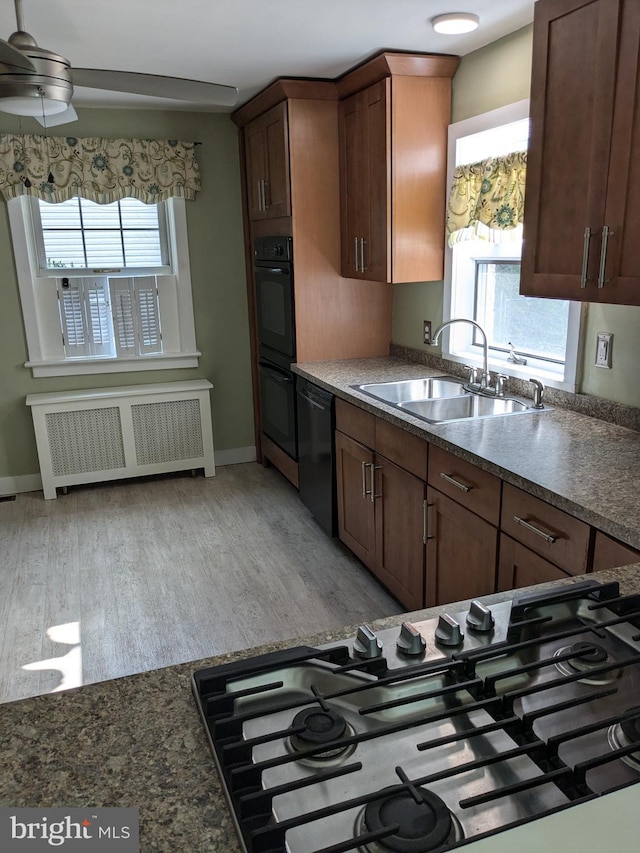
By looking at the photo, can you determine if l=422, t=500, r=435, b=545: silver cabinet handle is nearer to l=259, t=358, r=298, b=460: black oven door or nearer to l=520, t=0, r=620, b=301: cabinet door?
l=520, t=0, r=620, b=301: cabinet door

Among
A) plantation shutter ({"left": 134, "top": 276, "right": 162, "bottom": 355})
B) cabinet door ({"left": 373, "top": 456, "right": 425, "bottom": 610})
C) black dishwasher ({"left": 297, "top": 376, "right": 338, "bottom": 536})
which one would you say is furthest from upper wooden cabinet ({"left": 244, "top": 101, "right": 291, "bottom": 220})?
cabinet door ({"left": 373, "top": 456, "right": 425, "bottom": 610})

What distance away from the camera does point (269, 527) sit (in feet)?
12.6

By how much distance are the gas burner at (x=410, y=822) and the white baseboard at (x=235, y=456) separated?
430 centimetres

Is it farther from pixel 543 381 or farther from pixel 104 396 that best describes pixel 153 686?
pixel 104 396

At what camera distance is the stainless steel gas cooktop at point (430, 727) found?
68cm

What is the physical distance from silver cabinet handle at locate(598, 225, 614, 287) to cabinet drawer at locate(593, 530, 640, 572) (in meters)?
0.74

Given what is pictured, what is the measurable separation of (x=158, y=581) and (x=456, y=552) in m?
1.60

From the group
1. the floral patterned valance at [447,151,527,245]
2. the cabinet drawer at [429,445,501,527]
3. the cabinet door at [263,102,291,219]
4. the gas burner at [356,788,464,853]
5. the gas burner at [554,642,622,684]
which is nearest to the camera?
the gas burner at [356,788,464,853]

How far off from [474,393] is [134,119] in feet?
9.50

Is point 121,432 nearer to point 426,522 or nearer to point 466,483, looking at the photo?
point 426,522

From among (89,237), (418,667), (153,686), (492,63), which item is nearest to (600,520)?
(418,667)

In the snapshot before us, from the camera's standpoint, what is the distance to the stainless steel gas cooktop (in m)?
0.68

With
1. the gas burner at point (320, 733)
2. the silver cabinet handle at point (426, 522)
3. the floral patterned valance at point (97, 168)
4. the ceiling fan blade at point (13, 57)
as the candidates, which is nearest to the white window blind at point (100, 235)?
the floral patterned valance at point (97, 168)

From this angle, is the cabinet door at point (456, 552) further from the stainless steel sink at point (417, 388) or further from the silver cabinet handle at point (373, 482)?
the stainless steel sink at point (417, 388)
